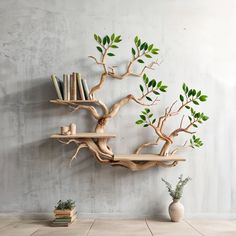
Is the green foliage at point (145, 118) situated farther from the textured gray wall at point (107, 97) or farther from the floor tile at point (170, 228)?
the floor tile at point (170, 228)

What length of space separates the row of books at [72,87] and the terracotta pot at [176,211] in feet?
4.56

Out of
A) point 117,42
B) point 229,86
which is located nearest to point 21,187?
point 117,42

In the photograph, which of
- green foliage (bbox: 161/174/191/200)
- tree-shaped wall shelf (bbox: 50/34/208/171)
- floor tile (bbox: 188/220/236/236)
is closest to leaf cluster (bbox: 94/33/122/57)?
tree-shaped wall shelf (bbox: 50/34/208/171)

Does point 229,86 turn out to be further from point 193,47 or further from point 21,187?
point 21,187

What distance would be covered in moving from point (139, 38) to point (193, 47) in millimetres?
596

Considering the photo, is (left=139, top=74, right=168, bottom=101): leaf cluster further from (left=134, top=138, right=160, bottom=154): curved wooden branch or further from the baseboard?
the baseboard

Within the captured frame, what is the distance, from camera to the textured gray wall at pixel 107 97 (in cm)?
377

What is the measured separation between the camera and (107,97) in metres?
3.82

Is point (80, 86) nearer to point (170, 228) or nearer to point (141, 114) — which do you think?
point (141, 114)

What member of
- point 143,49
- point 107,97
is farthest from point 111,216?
point 143,49

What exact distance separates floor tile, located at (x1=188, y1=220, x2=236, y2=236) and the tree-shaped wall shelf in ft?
2.12

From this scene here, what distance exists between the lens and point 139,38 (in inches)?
151

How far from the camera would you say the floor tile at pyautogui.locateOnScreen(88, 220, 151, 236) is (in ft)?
10.2

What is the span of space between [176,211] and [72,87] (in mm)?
1630
